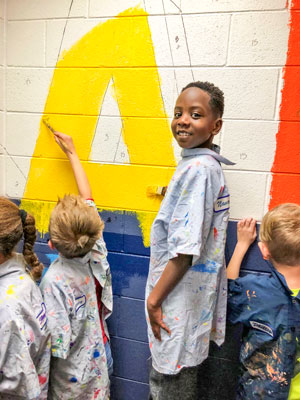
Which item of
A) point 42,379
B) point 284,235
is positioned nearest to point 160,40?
point 284,235

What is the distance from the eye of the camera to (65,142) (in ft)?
6.02

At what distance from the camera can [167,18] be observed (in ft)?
5.38

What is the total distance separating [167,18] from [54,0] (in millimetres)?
633

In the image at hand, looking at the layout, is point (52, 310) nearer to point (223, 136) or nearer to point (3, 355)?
point (3, 355)

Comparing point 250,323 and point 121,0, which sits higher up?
point 121,0

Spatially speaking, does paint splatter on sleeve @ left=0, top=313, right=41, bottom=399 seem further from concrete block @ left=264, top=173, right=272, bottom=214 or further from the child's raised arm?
concrete block @ left=264, top=173, right=272, bottom=214

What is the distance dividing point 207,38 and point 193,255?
3.41 ft

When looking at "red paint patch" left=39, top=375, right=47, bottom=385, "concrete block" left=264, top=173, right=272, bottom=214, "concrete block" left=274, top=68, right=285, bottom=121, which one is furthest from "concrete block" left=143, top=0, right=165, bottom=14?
"red paint patch" left=39, top=375, right=47, bottom=385

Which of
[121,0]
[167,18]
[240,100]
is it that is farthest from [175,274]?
[121,0]

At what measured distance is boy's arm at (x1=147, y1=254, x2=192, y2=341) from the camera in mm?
1269

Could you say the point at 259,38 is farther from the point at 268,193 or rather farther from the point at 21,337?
Result: the point at 21,337

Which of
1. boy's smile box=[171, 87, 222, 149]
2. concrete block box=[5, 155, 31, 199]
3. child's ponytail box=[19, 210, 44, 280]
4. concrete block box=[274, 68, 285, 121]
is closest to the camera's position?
boy's smile box=[171, 87, 222, 149]

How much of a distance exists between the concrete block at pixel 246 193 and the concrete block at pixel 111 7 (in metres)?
0.94

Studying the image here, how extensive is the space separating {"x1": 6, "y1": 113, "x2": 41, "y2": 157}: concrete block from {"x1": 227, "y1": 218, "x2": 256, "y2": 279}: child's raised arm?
1.23m
